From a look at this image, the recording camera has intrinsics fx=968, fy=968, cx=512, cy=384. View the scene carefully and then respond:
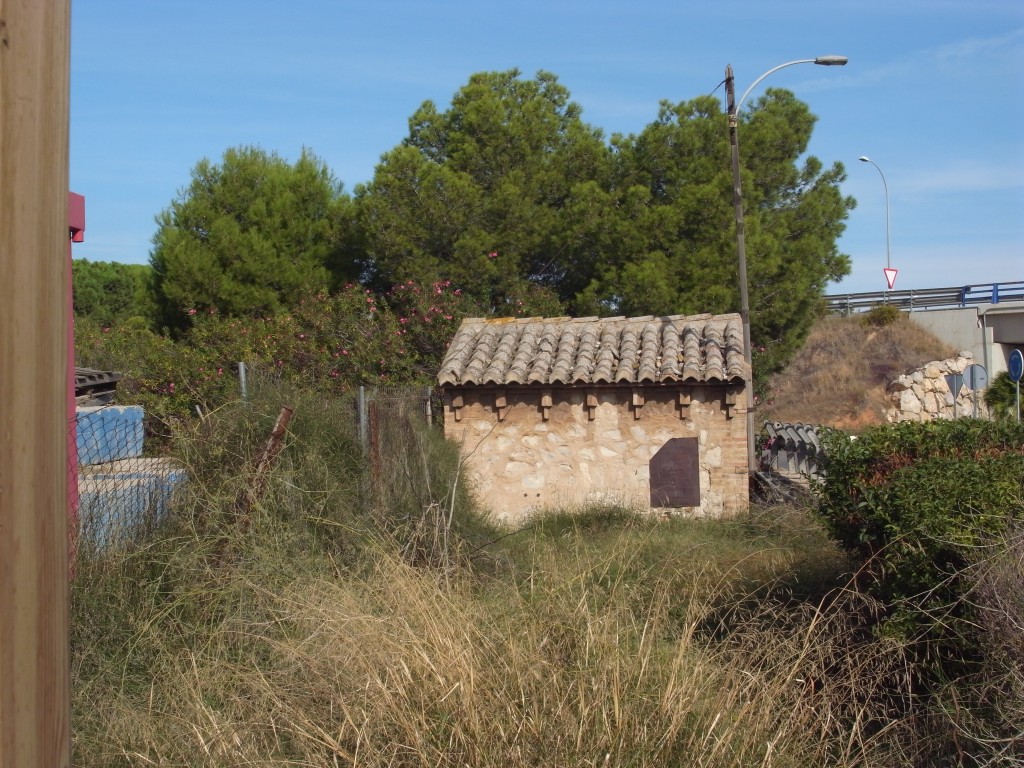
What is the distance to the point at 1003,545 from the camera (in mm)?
4895

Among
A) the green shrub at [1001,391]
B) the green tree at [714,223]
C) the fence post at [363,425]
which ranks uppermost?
the green tree at [714,223]

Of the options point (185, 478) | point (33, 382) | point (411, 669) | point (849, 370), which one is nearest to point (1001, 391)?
point (849, 370)

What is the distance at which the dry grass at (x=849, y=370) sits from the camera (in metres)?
36.3

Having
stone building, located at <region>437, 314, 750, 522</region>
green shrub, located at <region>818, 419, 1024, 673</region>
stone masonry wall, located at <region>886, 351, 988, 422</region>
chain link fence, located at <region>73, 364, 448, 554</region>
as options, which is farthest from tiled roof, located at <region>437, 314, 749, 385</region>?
stone masonry wall, located at <region>886, 351, 988, 422</region>

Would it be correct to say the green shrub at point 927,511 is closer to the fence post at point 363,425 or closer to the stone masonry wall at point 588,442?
the fence post at point 363,425

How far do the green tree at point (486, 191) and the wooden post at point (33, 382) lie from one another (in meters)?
20.4

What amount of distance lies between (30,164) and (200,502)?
5.69 meters

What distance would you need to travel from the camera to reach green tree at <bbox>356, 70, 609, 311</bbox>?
75.0ft

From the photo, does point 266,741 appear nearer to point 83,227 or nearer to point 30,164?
point 30,164

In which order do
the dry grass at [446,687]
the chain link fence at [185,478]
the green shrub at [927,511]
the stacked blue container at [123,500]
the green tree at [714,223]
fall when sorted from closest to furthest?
the dry grass at [446,687]
the green shrub at [927,511]
the stacked blue container at [123,500]
the chain link fence at [185,478]
the green tree at [714,223]

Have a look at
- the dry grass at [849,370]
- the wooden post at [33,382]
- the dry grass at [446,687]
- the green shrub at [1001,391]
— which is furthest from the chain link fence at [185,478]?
the green shrub at [1001,391]

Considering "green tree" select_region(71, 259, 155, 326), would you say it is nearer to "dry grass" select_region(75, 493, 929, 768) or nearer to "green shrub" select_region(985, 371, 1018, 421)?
"dry grass" select_region(75, 493, 929, 768)

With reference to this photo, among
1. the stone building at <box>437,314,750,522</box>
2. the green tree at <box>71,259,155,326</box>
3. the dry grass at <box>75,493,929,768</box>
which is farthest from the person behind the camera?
the green tree at <box>71,259,155,326</box>

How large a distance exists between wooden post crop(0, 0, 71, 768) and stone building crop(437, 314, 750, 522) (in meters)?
12.1
